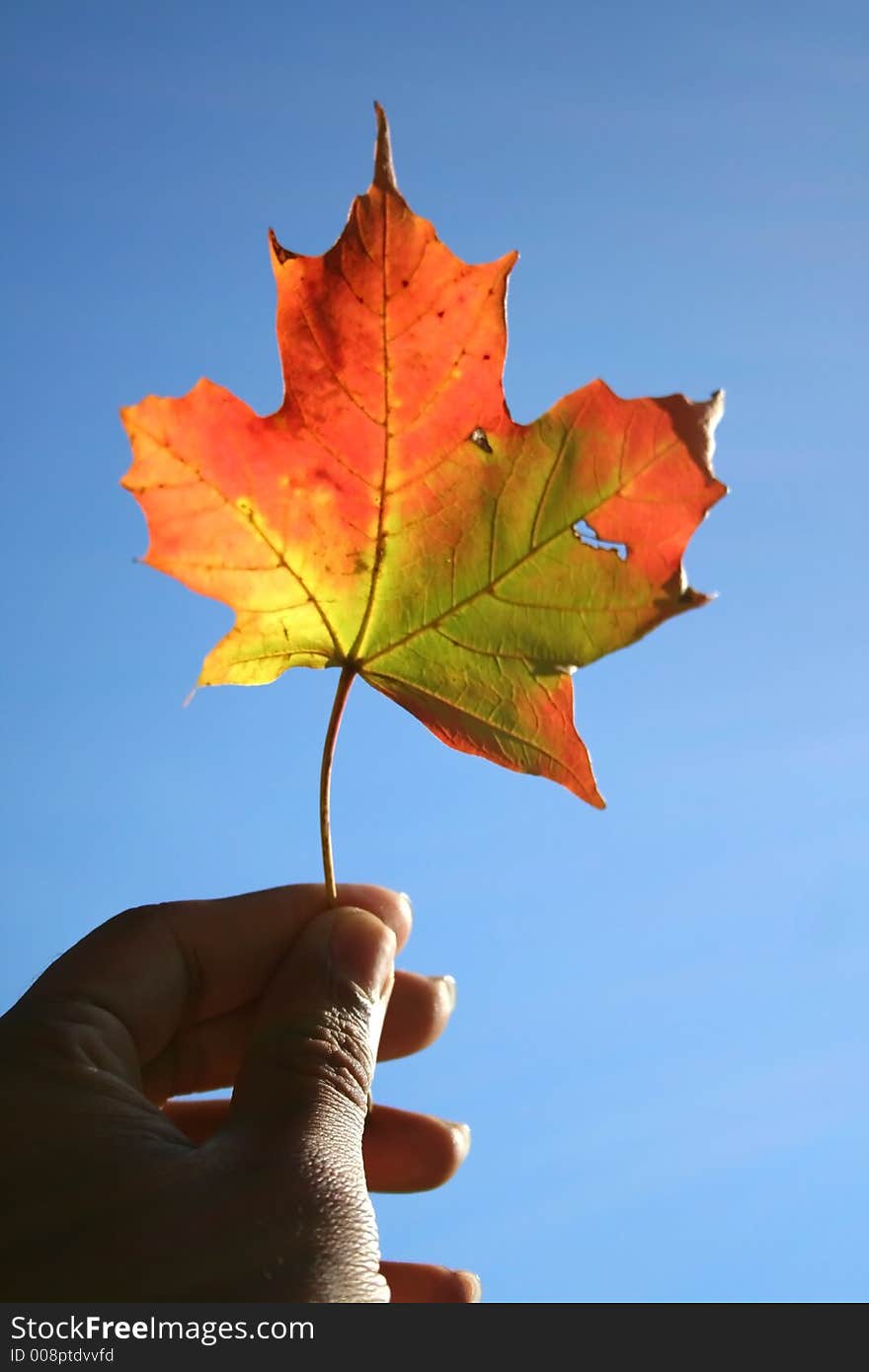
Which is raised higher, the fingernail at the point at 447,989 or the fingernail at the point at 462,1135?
the fingernail at the point at 447,989

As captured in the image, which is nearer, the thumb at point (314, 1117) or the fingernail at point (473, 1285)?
the thumb at point (314, 1117)

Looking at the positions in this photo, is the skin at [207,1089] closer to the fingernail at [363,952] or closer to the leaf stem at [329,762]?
the fingernail at [363,952]

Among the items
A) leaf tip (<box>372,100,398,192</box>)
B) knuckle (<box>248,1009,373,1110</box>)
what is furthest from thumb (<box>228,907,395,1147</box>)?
leaf tip (<box>372,100,398,192</box>)

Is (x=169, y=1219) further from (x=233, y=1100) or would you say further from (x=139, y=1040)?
(x=139, y=1040)

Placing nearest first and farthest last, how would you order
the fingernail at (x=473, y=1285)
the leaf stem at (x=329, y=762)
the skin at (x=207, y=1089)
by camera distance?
1. the skin at (x=207, y=1089)
2. the leaf stem at (x=329, y=762)
3. the fingernail at (x=473, y=1285)

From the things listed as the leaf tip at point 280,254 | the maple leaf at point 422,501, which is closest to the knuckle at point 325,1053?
the maple leaf at point 422,501

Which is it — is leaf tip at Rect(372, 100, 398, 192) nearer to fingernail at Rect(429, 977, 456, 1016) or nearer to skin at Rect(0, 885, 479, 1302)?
skin at Rect(0, 885, 479, 1302)
